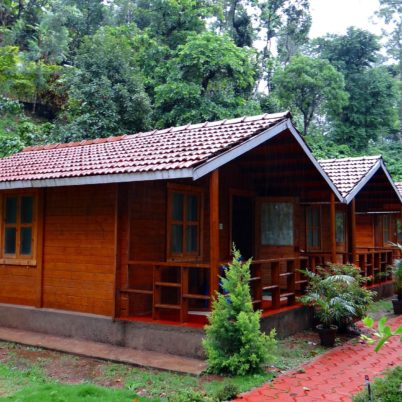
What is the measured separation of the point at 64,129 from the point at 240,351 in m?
13.8

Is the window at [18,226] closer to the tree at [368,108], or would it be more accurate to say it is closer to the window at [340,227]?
the window at [340,227]

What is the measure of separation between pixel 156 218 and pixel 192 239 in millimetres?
1033

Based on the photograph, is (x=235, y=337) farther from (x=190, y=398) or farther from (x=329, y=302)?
(x=329, y=302)

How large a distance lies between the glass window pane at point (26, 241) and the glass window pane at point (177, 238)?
264 centimetres

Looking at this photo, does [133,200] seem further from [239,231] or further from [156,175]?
[239,231]

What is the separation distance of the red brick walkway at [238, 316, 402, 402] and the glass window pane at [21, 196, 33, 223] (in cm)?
532

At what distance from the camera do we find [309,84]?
25.2 meters

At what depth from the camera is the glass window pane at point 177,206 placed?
27.1 ft

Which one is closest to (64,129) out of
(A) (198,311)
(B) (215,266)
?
(A) (198,311)

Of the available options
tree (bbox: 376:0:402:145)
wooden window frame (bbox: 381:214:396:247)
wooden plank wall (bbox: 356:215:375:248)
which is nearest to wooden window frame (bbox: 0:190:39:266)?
wooden plank wall (bbox: 356:215:375:248)

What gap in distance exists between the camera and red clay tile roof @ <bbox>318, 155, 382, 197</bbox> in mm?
10734

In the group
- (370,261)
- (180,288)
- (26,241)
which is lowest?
(180,288)

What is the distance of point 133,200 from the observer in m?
7.58

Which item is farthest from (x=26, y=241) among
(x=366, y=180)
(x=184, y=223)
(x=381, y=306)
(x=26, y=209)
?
(x=381, y=306)
